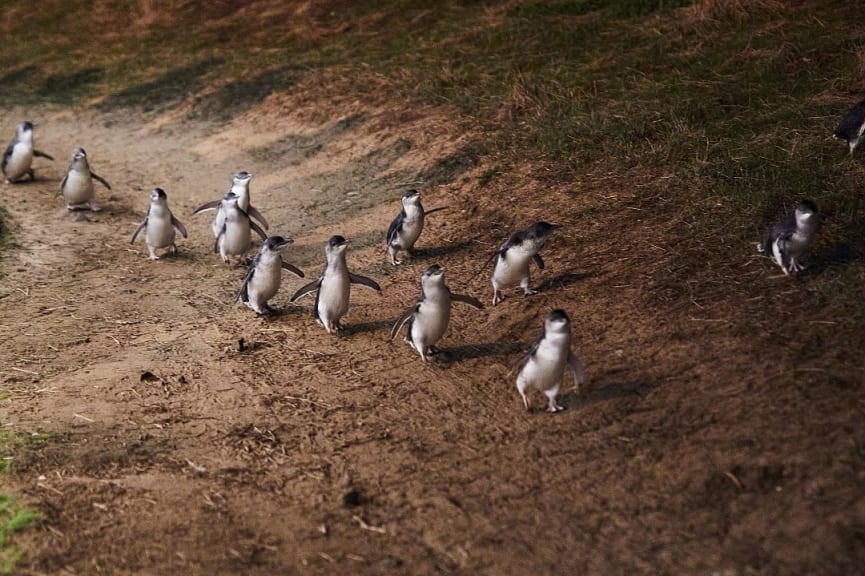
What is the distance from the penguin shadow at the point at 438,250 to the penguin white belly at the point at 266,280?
1.36 meters

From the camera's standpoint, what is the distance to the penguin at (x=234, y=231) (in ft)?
27.8

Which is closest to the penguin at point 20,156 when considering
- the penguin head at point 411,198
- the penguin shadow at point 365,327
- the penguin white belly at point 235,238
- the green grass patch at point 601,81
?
the green grass patch at point 601,81

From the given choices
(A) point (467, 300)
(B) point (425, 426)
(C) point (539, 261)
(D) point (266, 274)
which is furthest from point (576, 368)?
(D) point (266, 274)

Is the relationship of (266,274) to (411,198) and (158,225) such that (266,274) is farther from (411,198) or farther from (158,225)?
(158,225)

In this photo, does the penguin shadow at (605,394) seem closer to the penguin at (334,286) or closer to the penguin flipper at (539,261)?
the penguin flipper at (539,261)

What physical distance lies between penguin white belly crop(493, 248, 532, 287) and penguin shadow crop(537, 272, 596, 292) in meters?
0.23

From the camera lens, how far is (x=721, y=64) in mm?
10625

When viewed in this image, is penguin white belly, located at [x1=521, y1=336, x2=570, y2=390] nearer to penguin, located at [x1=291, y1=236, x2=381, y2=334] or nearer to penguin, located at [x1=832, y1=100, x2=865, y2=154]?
penguin, located at [x1=291, y1=236, x2=381, y2=334]

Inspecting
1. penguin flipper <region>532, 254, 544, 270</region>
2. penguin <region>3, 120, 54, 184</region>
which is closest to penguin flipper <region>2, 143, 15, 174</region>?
penguin <region>3, 120, 54, 184</region>

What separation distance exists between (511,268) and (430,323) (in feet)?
2.99

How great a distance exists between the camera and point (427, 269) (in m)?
6.57

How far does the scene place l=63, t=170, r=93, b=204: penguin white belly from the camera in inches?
407

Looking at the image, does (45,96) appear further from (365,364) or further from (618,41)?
(365,364)

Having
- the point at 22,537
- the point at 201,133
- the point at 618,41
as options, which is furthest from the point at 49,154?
the point at 22,537
